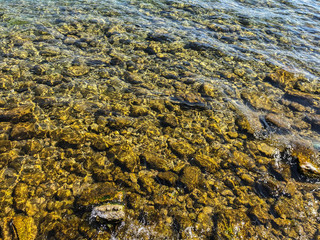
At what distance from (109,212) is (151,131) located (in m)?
2.90

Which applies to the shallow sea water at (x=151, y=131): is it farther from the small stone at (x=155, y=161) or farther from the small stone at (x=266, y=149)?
the small stone at (x=266, y=149)

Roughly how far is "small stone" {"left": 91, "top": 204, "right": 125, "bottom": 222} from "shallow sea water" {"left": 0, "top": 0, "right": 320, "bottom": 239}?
1.3 inches

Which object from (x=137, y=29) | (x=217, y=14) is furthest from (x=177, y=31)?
(x=217, y=14)

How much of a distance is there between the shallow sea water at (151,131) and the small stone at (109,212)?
34 mm

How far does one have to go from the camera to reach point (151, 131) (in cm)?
661

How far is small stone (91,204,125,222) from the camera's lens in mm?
4246

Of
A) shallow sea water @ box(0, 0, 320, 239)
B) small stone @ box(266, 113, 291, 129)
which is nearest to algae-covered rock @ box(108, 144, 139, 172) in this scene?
shallow sea water @ box(0, 0, 320, 239)

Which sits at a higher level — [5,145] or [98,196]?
[5,145]

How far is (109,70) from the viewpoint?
8672mm

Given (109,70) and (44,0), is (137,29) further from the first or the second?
(44,0)

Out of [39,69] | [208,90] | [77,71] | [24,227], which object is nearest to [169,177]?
[24,227]

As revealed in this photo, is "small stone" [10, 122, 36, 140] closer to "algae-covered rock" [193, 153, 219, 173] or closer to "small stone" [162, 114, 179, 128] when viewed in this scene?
"small stone" [162, 114, 179, 128]

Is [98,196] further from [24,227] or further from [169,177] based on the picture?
[169,177]

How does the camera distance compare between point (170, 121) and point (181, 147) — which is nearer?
point (181, 147)
